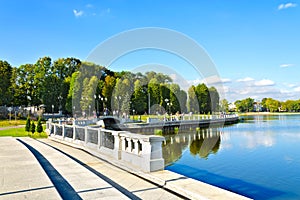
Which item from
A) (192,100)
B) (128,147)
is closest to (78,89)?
(192,100)

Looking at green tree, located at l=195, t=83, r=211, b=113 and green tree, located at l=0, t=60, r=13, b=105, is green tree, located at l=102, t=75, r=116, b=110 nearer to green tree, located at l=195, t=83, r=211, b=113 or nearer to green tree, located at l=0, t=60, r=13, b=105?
green tree, located at l=0, t=60, r=13, b=105

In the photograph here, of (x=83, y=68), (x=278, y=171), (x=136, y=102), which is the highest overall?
(x=83, y=68)

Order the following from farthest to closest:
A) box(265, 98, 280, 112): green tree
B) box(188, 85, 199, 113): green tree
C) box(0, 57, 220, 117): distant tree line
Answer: box(265, 98, 280, 112): green tree, box(188, 85, 199, 113): green tree, box(0, 57, 220, 117): distant tree line

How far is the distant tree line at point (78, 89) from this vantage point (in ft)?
178

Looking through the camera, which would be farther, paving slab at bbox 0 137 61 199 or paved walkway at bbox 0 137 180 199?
paved walkway at bbox 0 137 180 199

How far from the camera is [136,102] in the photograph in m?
60.6

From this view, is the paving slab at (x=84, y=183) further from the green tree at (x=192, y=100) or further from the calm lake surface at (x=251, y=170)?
the green tree at (x=192, y=100)

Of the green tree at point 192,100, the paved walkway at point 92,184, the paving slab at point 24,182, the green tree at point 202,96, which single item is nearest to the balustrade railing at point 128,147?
the paved walkway at point 92,184

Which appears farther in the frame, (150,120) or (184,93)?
(184,93)

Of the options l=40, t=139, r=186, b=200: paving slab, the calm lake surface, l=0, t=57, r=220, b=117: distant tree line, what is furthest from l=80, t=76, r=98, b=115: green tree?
l=40, t=139, r=186, b=200: paving slab

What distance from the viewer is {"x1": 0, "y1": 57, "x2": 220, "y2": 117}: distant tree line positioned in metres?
54.3

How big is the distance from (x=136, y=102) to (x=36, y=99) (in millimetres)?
20719

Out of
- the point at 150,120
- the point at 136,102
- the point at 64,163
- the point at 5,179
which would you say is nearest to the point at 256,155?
the point at 64,163

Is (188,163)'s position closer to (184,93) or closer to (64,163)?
(64,163)
